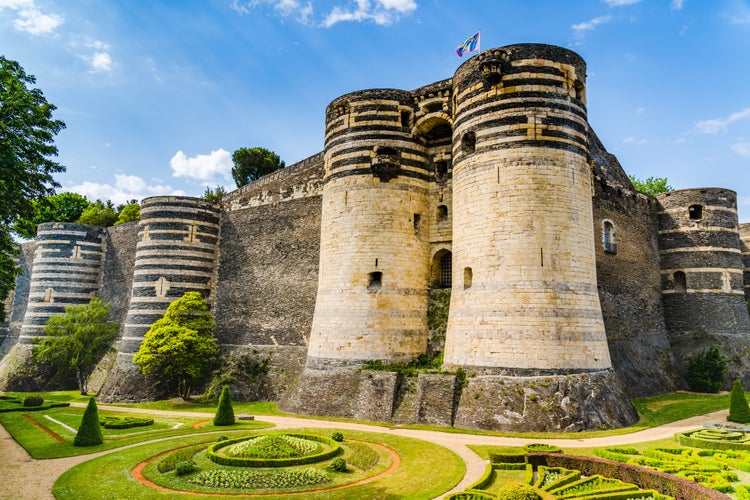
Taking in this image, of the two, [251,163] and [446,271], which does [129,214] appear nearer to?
[251,163]

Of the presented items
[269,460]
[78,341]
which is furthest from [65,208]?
[269,460]

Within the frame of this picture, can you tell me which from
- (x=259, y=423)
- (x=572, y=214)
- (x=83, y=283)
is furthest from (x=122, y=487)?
(x=83, y=283)

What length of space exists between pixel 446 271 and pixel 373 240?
13.9 feet

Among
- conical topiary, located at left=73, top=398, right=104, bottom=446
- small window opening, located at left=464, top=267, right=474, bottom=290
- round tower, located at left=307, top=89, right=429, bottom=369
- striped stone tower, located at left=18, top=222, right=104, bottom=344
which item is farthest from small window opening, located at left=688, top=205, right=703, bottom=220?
striped stone tower, located at left=18, top=222, right=104, bottom=344

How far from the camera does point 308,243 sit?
101 ft

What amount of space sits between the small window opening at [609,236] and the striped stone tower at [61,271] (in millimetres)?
38320

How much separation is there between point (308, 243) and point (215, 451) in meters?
16.0

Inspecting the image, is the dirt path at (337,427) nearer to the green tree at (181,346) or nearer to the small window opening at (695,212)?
the green tree at (181,346)

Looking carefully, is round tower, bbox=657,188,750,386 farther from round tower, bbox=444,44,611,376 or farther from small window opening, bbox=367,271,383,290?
small window opening, bbox=367,271,383,290

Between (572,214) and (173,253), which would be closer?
(572,214)

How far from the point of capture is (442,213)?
86.8 ft

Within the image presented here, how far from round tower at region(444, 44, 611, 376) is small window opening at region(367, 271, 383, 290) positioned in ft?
12.7

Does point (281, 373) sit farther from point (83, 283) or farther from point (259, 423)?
point (83, 283)

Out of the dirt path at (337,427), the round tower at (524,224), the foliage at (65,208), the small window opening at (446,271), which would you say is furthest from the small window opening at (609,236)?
the foliage at (65,208)
